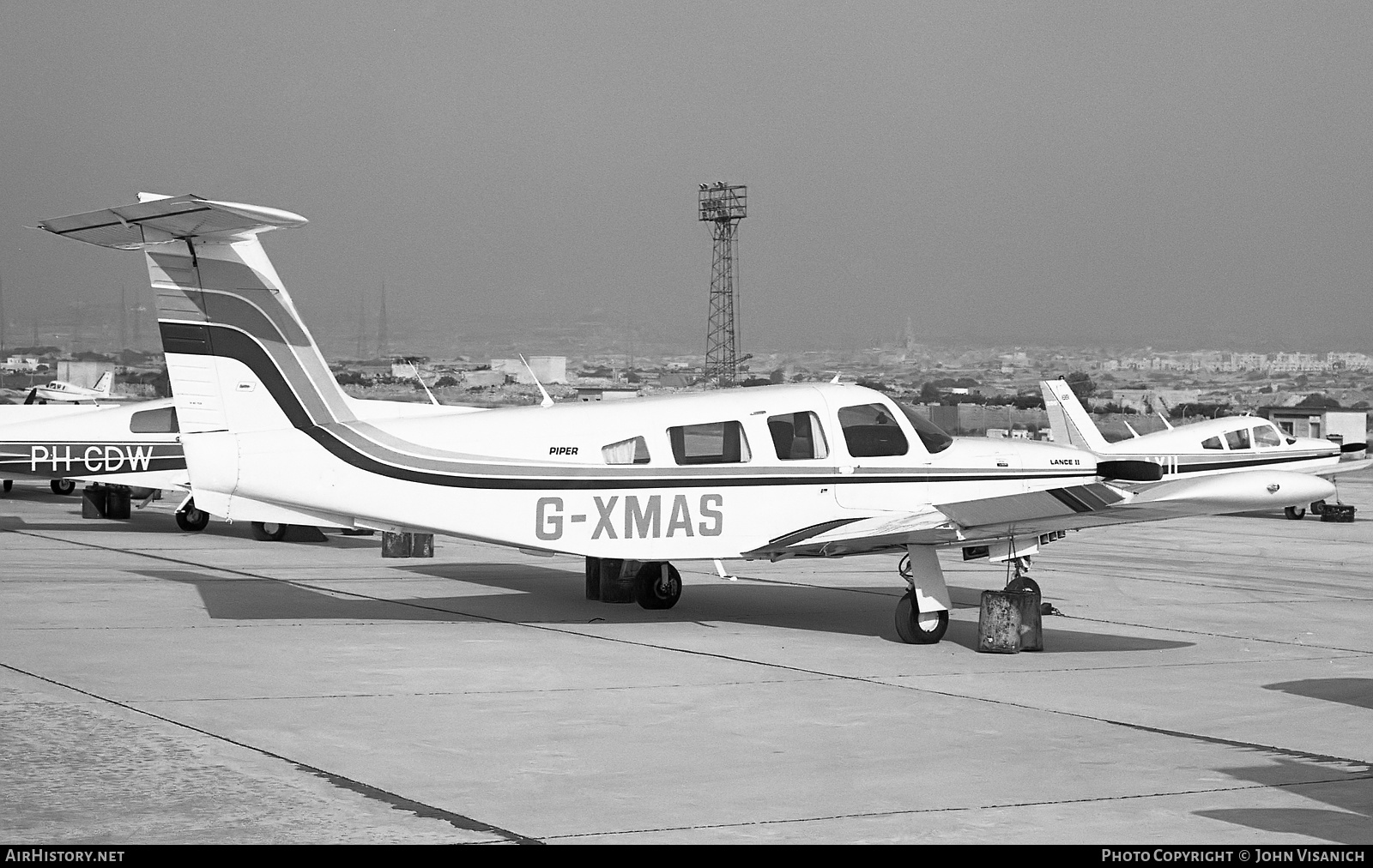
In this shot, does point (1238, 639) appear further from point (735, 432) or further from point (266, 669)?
point (266, 669)

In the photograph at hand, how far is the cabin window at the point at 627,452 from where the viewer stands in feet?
44.3

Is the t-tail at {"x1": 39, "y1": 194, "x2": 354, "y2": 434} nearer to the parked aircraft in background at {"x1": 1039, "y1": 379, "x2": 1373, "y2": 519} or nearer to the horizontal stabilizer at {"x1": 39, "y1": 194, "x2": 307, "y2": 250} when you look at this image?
the horizontal stabilizer at {"x1": 39, "y1": 194, "x2": 307, "y2": 250}

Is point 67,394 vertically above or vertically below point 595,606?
above

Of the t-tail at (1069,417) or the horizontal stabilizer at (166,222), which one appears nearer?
the horizontal stabilizer at (166,222)

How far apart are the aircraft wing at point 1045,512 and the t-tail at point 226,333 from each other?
171 inches

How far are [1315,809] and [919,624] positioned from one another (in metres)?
6.08

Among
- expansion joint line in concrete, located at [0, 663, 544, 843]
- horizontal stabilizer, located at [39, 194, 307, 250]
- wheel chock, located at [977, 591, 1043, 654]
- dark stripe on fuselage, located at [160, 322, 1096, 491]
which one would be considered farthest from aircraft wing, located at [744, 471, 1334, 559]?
expansion joint line in concrete, located at [0, 663, 544, 843]

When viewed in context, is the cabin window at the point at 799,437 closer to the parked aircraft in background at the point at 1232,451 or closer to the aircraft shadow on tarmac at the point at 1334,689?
the aircraft shadow on tarmac at the point at 1334,689

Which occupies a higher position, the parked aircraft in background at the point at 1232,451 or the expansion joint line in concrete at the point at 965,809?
the parked aircraft in background at the point at 1232,451

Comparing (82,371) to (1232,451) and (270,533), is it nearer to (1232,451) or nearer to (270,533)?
(270,533)

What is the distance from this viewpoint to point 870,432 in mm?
14242

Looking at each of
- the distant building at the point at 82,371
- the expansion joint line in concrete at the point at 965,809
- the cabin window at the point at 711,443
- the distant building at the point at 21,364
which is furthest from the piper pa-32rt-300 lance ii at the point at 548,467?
the distant building at the point at 21,364

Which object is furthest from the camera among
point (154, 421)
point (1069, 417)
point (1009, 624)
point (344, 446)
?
point (1069, 417)

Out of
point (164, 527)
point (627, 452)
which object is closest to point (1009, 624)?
point (627, 452)
